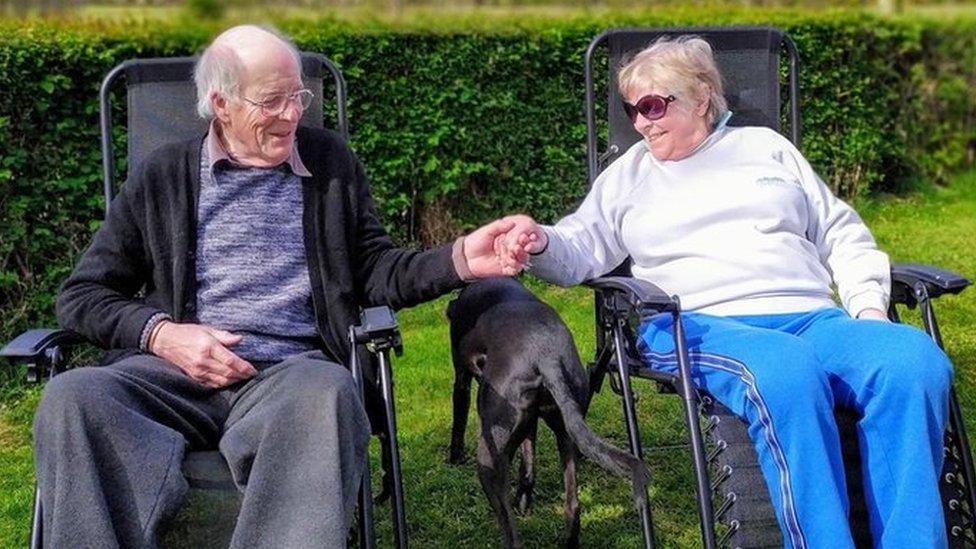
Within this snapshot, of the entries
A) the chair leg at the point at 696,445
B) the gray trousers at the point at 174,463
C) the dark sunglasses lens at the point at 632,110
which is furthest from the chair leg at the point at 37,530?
the dark sunglasses lens at the point at 632,110

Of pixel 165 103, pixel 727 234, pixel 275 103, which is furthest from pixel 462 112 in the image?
pixel 275 103

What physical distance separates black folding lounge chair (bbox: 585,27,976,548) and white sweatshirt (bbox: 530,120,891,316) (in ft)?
0.42

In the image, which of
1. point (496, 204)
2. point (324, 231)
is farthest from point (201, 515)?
point (496, 204)

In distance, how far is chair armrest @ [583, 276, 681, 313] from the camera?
3.40m

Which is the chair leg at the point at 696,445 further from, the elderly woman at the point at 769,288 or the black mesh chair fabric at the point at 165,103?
the black mesh chair fabric at the point at 165,103

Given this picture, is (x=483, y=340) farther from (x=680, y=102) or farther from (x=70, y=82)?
(x=70, y=82)

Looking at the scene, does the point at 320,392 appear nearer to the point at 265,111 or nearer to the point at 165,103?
the point at 265,111

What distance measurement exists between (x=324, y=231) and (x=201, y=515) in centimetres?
89

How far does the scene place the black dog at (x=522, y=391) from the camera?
11.3 ft

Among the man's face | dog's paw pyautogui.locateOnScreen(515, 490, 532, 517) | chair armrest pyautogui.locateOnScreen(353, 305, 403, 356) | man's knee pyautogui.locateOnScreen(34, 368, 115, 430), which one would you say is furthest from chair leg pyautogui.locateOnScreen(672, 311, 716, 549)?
man's knee pyautogui.locateOnScreen(34, 368, 115, 430)

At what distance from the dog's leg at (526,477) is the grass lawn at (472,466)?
5 centimetres

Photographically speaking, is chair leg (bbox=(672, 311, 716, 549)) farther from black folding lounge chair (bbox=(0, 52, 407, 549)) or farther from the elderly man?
black folding lounge chair (bbox=(0, 52, 407, 549))

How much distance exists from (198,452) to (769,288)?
1556mm

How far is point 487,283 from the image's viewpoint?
3.93m
